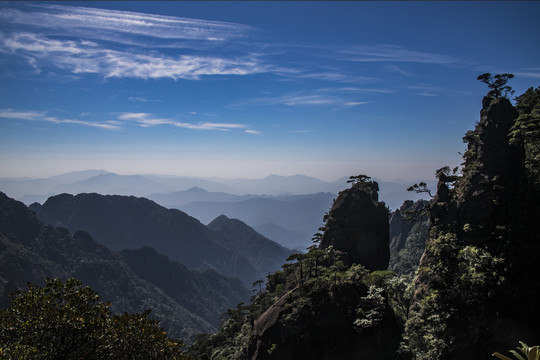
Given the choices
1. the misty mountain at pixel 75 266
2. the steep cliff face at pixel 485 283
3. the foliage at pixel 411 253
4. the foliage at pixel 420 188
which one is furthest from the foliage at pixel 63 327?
the misty mountain at pixel 75 266

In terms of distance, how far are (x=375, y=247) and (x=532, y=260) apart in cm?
3103

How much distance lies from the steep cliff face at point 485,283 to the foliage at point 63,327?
2119cm

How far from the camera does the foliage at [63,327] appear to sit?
1420 centimetres

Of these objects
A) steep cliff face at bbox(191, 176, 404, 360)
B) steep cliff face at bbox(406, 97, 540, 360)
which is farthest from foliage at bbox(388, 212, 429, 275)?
steep cliff face at bbox(191, 176, 404, 360)

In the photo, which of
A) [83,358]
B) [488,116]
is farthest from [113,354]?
[488,116]

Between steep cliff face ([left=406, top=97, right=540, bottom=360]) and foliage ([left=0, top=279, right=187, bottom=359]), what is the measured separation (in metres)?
21.2

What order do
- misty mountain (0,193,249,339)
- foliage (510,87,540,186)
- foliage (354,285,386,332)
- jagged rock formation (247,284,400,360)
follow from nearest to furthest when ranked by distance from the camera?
foliage (354,285,386,332) < jagged rock formation (247,284,400,360) < foliage (510,87,540,186) < misty mountain (0,193,249,339)

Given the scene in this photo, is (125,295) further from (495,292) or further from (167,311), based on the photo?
(495,292)

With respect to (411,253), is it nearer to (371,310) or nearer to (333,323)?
(333,323)

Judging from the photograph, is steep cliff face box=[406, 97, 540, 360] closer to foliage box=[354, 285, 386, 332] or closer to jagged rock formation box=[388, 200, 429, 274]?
foliage box=[354, 285, 386, 332]

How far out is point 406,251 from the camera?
323 ft

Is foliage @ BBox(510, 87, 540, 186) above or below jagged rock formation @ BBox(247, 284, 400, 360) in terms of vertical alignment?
above

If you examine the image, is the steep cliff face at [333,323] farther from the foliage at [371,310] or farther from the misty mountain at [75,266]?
the misty mountain at [75,266]

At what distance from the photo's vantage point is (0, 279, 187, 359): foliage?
46.6 ft
